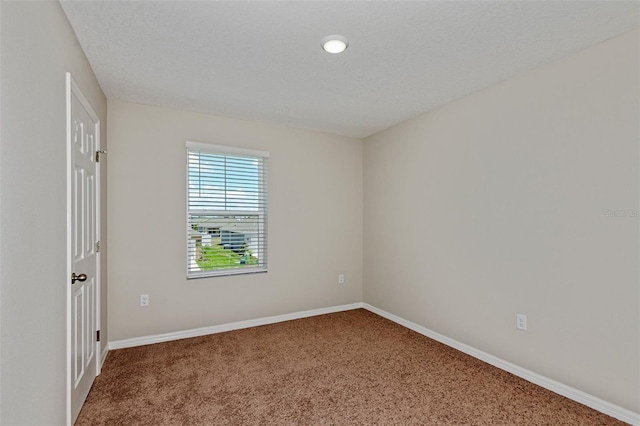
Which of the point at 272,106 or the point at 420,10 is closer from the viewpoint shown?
the point at 420,10

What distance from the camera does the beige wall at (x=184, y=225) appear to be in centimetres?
326

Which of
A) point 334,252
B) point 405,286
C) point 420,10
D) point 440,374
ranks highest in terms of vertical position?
point 420,10

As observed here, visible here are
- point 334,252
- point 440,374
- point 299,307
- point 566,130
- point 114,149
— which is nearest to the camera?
point 566,130

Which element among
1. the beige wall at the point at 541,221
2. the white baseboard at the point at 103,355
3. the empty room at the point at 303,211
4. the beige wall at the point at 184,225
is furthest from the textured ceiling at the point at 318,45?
the white baseboard at the point at 103,355

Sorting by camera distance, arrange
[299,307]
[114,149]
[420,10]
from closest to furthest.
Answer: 1. [420,10]
2. [114,149]
3. [299,307]

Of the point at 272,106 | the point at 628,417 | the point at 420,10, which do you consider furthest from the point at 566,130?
the point at 272,106

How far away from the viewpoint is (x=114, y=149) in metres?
3.21

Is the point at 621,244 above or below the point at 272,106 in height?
below

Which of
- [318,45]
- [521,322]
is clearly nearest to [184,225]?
[318,45]

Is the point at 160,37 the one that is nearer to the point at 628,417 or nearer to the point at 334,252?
the point at 334,252

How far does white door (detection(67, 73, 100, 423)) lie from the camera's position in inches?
75.6

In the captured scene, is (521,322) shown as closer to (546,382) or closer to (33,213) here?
(546,382)

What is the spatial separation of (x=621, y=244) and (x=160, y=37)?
3.30 metres

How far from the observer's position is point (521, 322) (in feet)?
8.66
